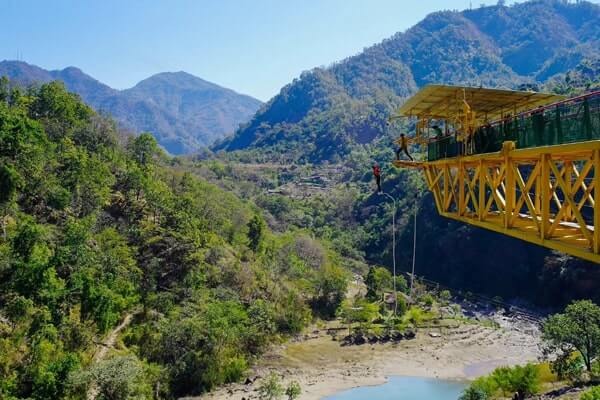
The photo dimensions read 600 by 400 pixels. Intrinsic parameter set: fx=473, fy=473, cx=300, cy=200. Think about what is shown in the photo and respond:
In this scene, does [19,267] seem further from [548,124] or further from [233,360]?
A: [548,124]

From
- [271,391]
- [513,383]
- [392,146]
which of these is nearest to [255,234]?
[271,391]

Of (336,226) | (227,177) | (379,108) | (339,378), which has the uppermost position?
(379,108)

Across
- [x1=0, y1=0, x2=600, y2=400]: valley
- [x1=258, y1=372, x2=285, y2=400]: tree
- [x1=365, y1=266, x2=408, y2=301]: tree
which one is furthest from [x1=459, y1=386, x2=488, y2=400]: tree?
[x1=365, y1=266, x2=408, y2=301]: tree

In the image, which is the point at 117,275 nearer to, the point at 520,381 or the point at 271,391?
the point at 271,391

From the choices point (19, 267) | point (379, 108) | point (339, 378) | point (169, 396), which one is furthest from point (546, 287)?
point (379, 108)

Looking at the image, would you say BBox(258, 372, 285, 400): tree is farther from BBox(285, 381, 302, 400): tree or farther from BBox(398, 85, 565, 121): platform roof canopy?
BBox(398, 85, 565, 121): platform roof canopy
